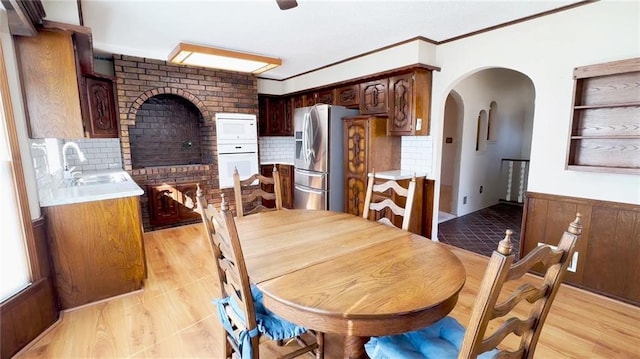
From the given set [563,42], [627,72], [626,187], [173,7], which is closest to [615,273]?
[626,187]

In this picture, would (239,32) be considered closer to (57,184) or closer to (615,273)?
(57,184)

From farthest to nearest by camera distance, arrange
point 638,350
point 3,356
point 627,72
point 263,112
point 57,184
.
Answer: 1. point 263,112
2. point 57,184
3. point 627,72
4. point 638,350
5. point 3,356

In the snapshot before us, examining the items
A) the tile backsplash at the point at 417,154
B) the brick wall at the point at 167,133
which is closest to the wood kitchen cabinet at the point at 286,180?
the brick wall at the point at 167,133

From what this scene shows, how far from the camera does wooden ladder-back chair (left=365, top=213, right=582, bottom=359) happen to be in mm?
742

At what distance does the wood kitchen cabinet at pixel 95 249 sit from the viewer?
2137 mm

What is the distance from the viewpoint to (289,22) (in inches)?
107

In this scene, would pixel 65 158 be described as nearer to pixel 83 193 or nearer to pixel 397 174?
pixel 83 193

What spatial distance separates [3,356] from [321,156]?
3.22 metres

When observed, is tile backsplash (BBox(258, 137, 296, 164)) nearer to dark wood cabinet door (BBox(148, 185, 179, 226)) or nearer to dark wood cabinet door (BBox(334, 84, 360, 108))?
dark wood cabinet door (BBox(334, 84, 360, 108))

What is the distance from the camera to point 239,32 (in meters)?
2.98

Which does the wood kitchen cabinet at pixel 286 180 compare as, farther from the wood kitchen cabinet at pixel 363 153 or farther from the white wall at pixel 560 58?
the white wall at pixel 560 58

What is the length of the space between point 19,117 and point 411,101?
11.1 feet

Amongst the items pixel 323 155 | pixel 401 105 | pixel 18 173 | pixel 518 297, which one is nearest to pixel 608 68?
pixel 401 105

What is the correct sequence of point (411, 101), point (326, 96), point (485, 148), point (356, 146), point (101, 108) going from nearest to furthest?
1. point (411, 101)
2. point (101, 108)
3. point (356, 146)
4. point (326, 96)
5. point (485, 148)
